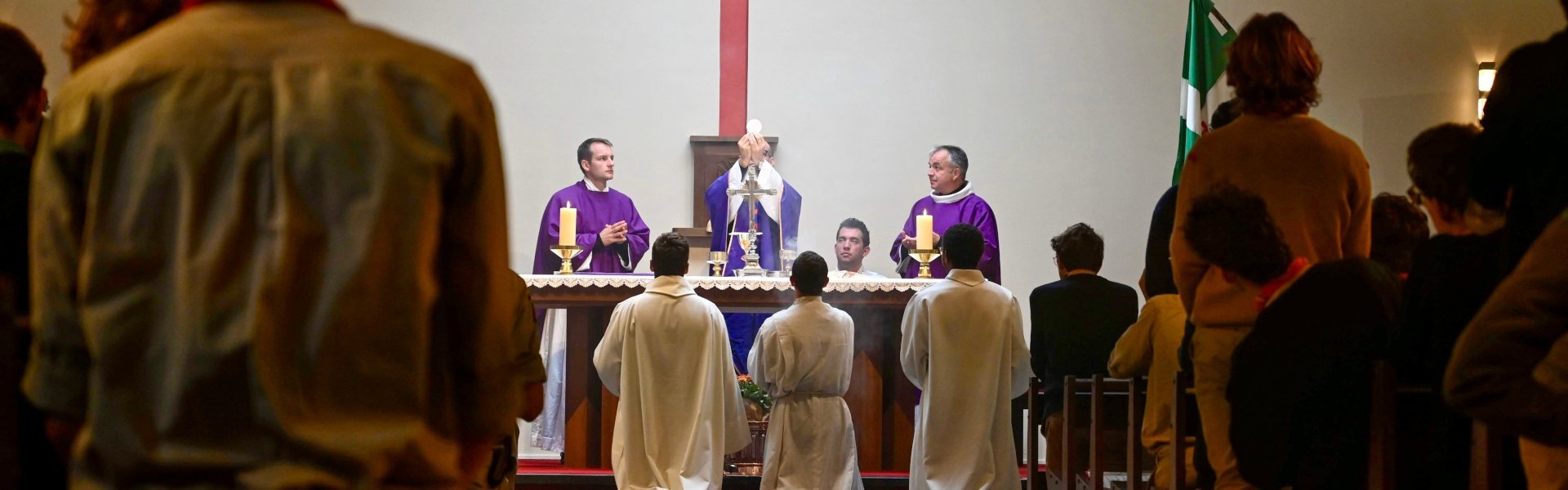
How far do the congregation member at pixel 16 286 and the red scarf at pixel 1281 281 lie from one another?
93.7 inches

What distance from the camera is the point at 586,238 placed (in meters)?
8.42

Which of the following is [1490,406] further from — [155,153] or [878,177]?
[878,177]

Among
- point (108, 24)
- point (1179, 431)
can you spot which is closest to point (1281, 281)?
point (1179, 431)

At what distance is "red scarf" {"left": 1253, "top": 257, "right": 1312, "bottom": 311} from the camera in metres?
3.08

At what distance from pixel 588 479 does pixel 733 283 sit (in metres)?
1.15

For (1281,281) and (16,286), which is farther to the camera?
(1281,281)

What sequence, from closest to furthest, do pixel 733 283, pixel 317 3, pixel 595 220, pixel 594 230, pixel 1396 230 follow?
pixel 317 3 < pixel 1396 230 < pixel 733 283 < pixel 594 230 < pixel 595 220

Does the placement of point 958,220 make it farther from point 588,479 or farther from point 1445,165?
point 1445,165

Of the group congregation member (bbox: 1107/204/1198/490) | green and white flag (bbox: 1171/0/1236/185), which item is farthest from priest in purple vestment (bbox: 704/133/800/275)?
congregation member (bbox: 1107/204/1198/490)

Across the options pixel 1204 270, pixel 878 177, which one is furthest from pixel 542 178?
pixel 1204 270

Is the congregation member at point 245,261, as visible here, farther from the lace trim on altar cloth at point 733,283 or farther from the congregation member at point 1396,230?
the lace trim on altar cloth at point 733,283

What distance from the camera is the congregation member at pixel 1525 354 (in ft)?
5.47

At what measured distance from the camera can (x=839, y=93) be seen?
9.77 meters

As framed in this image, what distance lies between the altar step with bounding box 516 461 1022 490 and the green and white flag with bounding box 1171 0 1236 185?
2.49 metres
